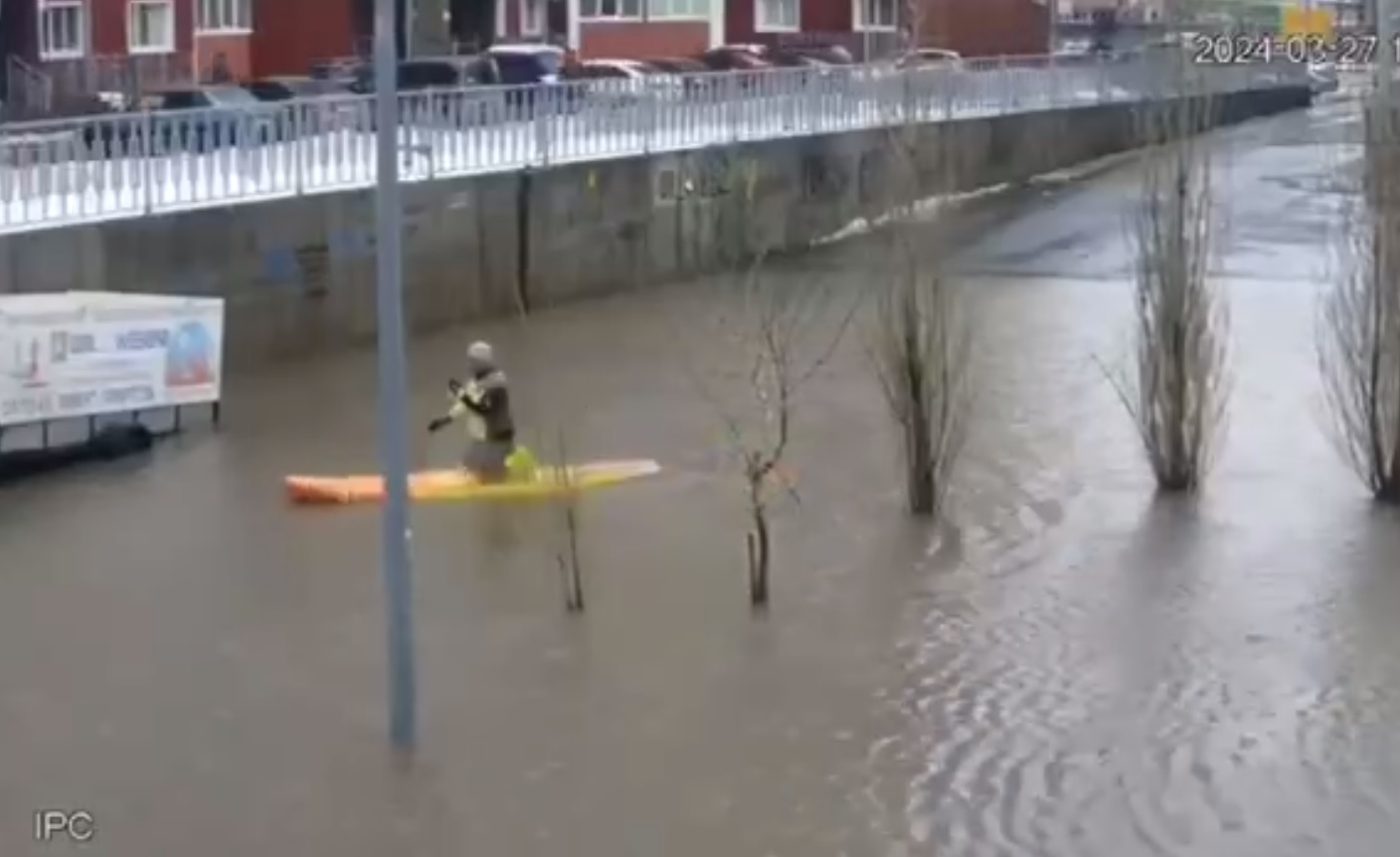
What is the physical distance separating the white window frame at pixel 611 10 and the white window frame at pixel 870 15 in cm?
733

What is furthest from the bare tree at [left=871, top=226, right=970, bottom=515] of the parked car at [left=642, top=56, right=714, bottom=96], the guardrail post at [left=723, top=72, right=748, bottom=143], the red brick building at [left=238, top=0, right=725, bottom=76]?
the red brick building at [left=238, top=0, right=725, bottom=76]

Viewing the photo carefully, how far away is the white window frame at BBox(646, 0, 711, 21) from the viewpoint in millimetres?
67562

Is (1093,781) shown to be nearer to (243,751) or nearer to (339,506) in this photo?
(243,751)

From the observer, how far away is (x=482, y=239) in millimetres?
37594

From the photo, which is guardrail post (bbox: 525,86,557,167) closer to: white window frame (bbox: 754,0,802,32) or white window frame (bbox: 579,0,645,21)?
white window frame (bbox: 579,0,645,21)

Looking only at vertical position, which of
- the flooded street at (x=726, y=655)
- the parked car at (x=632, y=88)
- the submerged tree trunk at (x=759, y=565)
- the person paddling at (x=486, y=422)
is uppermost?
the parked car at (x=632, y=88)

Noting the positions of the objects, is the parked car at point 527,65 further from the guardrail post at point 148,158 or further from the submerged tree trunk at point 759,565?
the submerged tree trunk at point 759,565

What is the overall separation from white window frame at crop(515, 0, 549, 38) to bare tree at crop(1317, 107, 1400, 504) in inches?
1660

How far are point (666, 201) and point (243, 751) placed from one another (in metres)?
27.6

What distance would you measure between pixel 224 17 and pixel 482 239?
18.1m

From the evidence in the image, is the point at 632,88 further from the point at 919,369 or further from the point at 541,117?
the point at 919,369

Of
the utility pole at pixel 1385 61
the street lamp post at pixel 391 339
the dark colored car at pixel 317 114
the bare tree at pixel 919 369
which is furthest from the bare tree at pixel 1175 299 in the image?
the dark colored car at pixel 317 114

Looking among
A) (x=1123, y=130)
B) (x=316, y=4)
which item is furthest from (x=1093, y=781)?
(x=1123, y=130)

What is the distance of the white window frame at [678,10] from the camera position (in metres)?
67.6
